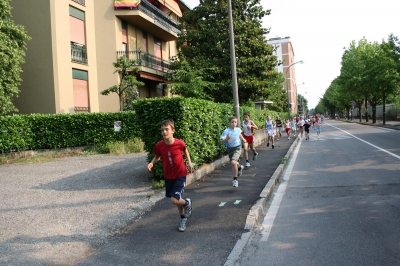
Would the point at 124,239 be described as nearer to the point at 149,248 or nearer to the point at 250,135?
the point at 149,248

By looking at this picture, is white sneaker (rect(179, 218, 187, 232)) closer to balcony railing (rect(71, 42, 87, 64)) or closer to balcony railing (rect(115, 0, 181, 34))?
balcony railing (rect(71, 42, 87, 64))

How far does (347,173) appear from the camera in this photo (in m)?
9.34

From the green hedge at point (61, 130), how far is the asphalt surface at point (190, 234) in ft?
29.1

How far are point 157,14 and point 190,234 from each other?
68.0 ft

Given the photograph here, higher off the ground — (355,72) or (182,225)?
(355,72)

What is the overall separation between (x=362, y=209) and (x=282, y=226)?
164 cm

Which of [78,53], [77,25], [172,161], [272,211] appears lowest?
[272,211]

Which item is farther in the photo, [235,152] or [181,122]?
[235,152]

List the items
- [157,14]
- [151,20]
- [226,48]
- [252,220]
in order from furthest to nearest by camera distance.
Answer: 1. [157,14]
2. [226,48]
3. [151,20]
4. [252,220]

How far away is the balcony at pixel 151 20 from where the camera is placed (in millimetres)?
20078

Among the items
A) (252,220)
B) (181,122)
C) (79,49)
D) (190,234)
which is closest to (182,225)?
(190,234)

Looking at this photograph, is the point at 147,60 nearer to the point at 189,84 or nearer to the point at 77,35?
the point at 77,35

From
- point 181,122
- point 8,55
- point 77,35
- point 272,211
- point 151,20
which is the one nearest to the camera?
point 272,211

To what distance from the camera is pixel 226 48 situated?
22.0 m
